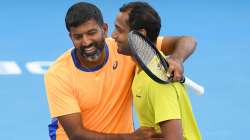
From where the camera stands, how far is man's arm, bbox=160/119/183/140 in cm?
372

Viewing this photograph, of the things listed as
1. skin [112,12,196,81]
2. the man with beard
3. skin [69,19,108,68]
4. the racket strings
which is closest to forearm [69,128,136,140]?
the man with beard

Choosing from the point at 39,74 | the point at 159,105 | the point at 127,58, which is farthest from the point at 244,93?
the point at 159,105

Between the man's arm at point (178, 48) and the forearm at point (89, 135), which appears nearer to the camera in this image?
the man's arm at point (178, 48)

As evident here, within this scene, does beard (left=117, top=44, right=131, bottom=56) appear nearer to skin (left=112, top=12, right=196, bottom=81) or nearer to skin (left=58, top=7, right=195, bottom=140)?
skin (left=112, top=12, right=196, bottom=81)

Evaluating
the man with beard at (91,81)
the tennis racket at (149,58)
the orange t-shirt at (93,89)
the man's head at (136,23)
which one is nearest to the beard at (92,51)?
the man with beard at (91,81)

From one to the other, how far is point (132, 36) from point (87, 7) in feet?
2.46

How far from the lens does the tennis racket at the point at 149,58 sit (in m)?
3.65

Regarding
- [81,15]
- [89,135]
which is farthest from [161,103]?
[81,15]

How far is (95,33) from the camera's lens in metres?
4.32

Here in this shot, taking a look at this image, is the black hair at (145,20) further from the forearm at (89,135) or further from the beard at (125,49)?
the forearm at (89,135)

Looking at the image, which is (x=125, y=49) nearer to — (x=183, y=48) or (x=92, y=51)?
(x=92, y=51)

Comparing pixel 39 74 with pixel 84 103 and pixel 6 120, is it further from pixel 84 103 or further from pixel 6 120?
pixel 84 103

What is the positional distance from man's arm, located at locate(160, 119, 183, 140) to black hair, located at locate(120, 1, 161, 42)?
50cm

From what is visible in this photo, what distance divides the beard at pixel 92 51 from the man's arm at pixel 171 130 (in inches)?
29.5
